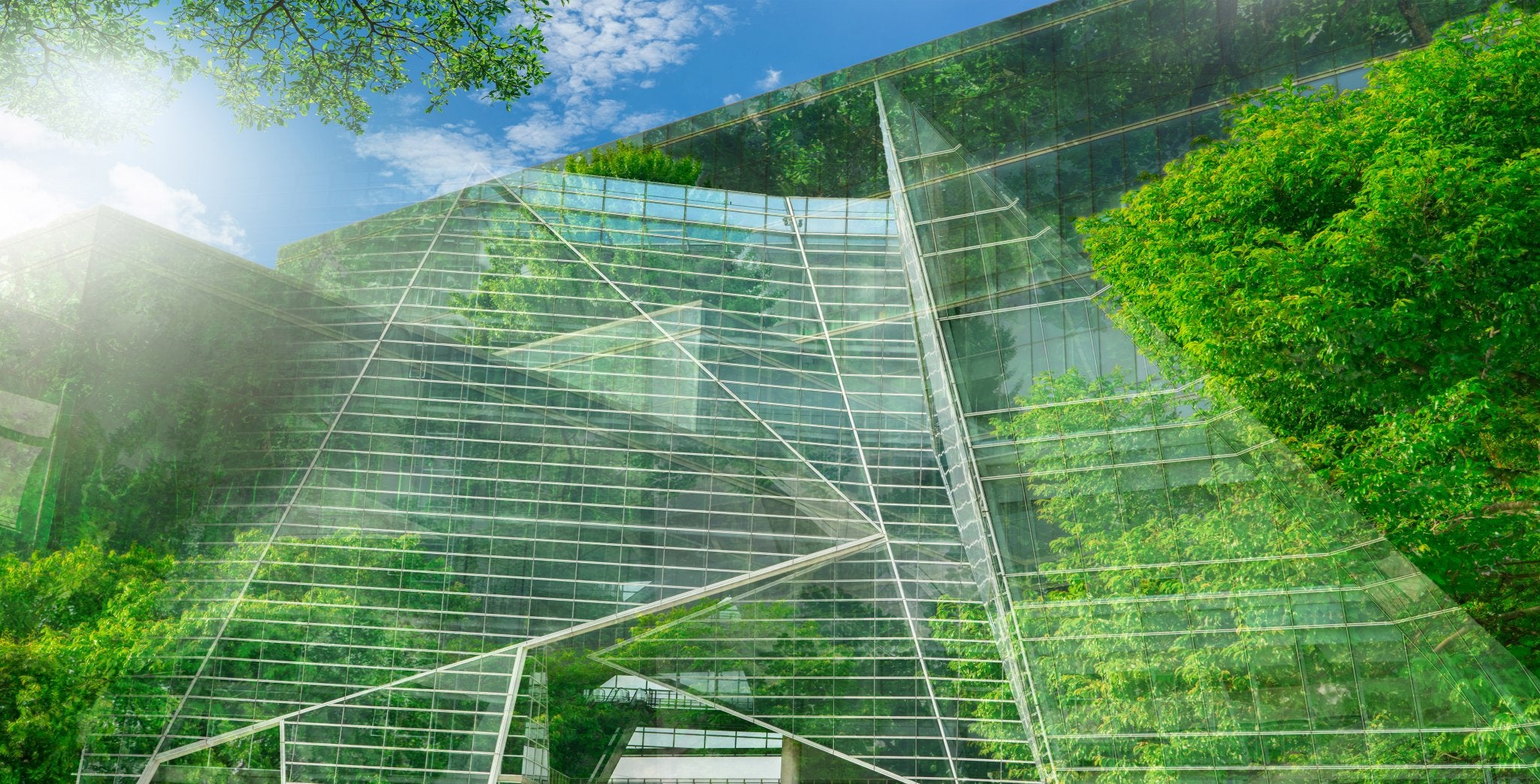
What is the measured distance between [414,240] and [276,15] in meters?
10.3

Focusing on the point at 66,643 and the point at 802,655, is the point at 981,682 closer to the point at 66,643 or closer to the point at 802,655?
the point at 802,655

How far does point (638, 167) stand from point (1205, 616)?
20238mm

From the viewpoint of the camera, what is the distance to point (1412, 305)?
1556 centimetres

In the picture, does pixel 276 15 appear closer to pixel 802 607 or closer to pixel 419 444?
pixel 419 444

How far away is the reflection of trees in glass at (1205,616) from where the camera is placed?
13.4m

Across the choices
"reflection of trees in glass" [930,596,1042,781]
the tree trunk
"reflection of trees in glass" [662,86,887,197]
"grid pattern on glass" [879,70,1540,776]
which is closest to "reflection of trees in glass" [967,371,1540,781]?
"grid pattern on glass" [879,70,1540,776]

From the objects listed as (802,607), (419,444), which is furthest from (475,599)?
(802,607)

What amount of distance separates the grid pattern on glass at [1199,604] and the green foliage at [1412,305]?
1.79 m

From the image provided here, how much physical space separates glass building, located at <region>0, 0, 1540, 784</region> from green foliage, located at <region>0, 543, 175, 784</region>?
0.53 metres

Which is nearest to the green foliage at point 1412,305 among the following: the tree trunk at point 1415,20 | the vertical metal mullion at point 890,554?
the vertical metal mullion at point 890,554

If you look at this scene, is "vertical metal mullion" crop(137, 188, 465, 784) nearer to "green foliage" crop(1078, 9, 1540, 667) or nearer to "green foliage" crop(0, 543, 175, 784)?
"green foliage" crop(0, 543, 175, 784)

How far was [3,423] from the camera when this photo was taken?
63.0 ft

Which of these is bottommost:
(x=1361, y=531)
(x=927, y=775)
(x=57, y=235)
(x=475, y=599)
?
(x=927, y=775)

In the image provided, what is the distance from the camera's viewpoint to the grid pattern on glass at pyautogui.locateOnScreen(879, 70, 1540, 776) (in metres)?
13.4
